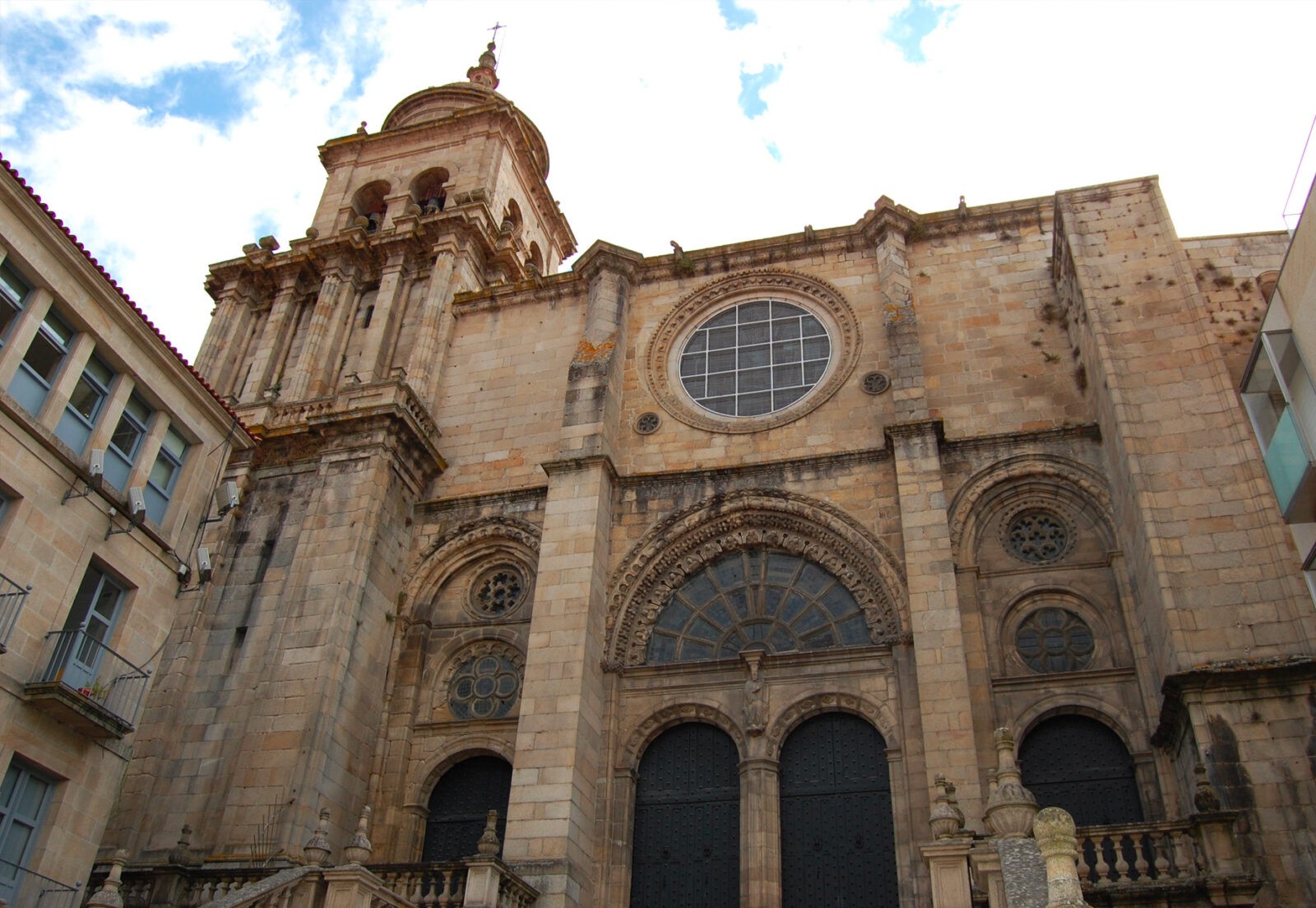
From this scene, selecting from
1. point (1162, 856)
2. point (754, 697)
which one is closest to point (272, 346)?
point (754, 697)

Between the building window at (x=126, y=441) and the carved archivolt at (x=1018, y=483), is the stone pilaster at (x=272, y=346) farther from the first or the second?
the carved archivolt at (x=1018, y=483)

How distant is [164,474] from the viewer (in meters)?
15.0

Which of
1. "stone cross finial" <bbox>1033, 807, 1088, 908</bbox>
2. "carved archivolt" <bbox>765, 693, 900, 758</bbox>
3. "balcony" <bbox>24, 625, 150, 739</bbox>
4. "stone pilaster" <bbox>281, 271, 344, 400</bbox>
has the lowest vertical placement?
"stone cross finial" <bbox>1033, 807, 1088, 908</bbox>

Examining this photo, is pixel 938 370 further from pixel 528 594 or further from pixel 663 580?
pixel 528 594

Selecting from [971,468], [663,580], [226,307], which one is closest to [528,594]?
[663,580]

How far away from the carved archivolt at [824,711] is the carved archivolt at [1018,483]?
8.05 feet

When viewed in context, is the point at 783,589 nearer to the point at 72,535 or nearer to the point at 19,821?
the point at 72,535

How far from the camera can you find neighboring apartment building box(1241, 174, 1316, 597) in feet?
39.7

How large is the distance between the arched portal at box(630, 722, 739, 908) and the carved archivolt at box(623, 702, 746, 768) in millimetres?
125

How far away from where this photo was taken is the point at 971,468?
54.3 ft

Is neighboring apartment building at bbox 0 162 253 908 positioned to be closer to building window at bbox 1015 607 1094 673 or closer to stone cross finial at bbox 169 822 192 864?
stone cross finial at bbox 169 822 192 864

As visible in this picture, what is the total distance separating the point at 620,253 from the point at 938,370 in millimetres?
6233

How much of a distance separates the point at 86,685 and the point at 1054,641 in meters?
12.2

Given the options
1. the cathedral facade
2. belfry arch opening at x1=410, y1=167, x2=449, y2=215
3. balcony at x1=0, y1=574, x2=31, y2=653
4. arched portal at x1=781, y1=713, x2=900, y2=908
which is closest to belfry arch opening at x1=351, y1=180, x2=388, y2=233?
belfry arch opening at x1=410, y1=167, x2=449, y2=215
